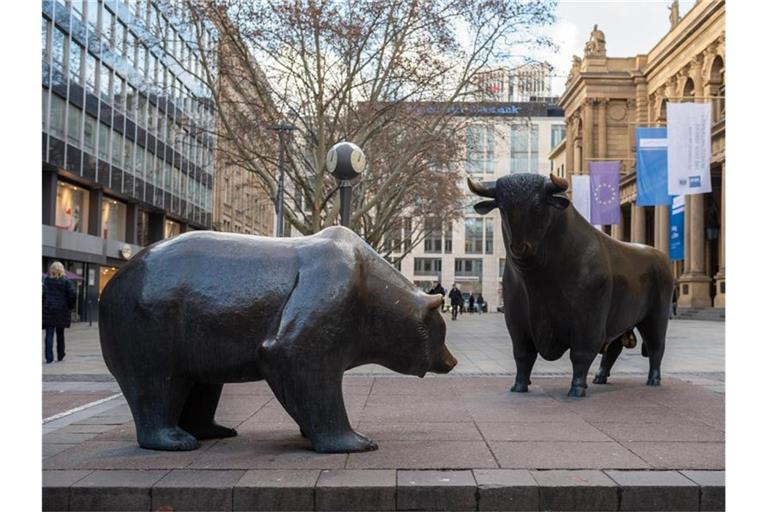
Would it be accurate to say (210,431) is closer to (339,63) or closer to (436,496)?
(436,496)

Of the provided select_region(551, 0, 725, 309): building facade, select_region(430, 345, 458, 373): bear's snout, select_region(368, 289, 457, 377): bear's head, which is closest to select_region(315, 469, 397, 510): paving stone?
select_region(368, 289, 457, 377): bear's head

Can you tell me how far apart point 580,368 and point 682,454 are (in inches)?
117

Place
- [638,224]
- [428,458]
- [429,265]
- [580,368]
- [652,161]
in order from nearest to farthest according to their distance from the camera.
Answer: [428,458] < [580,368] < [652,161] < [638,224] < [429,265]

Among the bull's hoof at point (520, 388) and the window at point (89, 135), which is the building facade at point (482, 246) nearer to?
the window at point (89, 135)

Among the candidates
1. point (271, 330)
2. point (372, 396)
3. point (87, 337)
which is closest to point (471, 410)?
point (372, 396)

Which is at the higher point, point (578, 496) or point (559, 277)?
point (559, 277)

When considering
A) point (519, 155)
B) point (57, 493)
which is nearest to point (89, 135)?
point (57, 493)

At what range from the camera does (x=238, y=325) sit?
532 cm

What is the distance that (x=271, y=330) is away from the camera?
5.31m

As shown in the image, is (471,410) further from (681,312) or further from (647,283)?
(681,312)

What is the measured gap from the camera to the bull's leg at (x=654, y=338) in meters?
9.83

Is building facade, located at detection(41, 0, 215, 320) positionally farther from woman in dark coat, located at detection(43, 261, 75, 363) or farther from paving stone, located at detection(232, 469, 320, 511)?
paving stone, located at detection(232, 469, 320, 511)

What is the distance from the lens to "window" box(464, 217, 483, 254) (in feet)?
325

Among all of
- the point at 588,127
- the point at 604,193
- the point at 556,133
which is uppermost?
the point at 556,133
